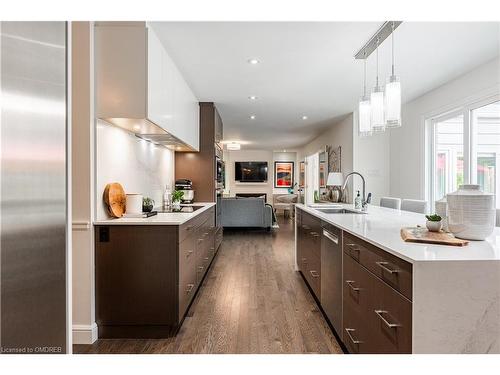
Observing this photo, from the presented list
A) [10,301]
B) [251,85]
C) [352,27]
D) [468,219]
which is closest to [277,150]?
[251,85]

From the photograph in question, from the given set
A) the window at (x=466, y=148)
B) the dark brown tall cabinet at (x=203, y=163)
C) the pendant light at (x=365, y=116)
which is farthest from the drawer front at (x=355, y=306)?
the dark brown tall cabinet at (x=203, y=163)

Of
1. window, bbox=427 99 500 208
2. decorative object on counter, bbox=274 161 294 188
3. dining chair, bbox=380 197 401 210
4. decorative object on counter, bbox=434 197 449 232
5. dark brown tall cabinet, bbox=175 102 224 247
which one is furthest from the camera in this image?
decorative object on counter, bbox=274 161 294 188

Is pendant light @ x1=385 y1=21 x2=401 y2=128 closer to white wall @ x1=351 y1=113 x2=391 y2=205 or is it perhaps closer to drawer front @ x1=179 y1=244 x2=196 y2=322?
drawer front @ x1=179 y1=244 x2=196 y2=322

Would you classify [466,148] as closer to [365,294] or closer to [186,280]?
[365,294]

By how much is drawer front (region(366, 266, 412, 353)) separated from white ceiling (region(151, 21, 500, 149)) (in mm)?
2023

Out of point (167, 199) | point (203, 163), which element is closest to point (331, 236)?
point (167, 199)

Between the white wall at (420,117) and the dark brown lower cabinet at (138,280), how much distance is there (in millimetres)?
3672

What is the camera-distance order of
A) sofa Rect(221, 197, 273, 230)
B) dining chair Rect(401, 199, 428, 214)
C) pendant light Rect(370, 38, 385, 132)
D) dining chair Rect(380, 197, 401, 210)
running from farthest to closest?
sofa Rect(221, 197, 273, 230) < dining chair Rect(380, 197, 401, 210) < dining chair Rect(401, 199, 428, 214) < pendant light Rect(370, 38, 385, 132)

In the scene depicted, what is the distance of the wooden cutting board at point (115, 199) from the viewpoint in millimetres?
2429

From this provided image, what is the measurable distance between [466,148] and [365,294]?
10.7ft

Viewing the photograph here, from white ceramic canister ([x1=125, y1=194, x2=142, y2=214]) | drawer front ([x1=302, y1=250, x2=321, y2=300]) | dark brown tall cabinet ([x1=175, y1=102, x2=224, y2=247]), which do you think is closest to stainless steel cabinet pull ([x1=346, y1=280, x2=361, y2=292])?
drawer front ([x1=302, y1=250, x2=321, y2=300])

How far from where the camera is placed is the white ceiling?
2541 mm

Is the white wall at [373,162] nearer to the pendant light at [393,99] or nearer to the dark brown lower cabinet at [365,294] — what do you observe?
the dark brown lower cabinet at [365,294]
